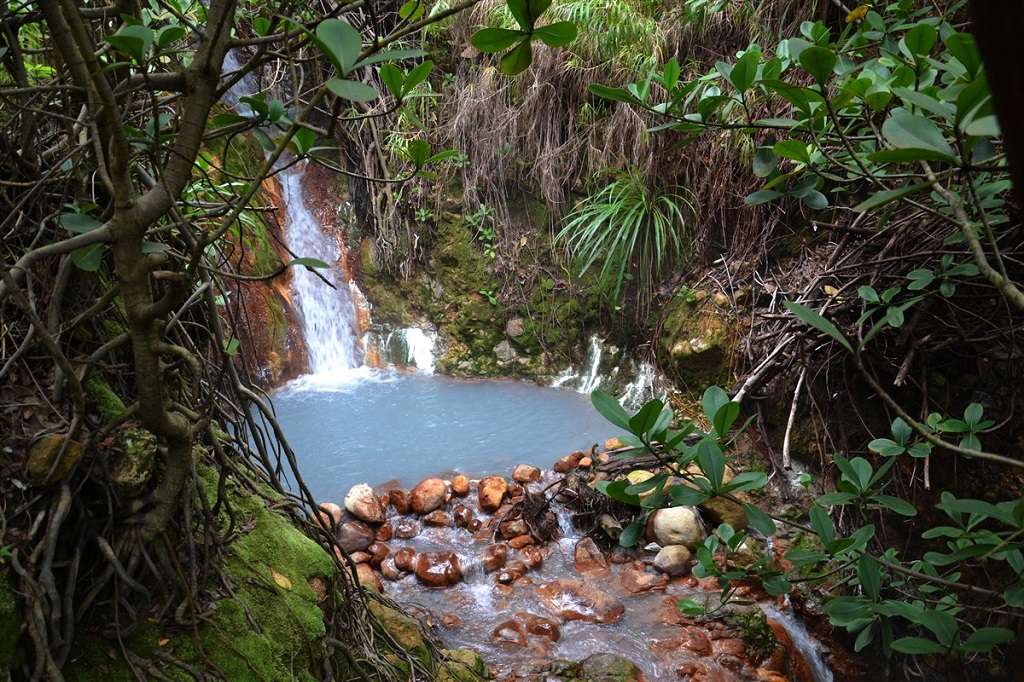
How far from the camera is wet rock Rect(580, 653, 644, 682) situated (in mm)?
2086

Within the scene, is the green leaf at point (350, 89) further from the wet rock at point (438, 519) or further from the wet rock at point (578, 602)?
the wet rock at point (438, 519)

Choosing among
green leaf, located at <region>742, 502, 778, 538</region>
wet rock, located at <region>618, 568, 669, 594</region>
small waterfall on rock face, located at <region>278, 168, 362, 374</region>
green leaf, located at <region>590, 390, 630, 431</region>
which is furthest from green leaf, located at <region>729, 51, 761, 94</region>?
small waterfall on rock face, located at <region>278, 168, 362, 374</region>

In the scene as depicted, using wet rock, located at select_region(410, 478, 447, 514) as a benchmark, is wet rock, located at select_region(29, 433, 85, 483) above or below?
above

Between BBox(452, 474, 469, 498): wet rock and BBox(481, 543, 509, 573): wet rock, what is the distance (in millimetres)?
479

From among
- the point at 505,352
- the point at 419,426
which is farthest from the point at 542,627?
the point at 505,352

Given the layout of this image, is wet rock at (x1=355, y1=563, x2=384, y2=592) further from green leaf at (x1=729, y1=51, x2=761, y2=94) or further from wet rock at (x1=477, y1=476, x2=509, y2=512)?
green leaf at (x1=729, y1=51, x2=761, y2=94)

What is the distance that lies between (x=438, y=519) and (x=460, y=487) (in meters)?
0.26

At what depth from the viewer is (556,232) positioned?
15.4 feet

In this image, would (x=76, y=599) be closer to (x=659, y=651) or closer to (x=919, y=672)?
(x=659, y=651)

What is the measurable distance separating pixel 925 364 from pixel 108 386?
2628 millimetres

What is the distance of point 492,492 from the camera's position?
10.8 ft

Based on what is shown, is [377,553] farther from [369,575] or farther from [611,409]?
[611,409]

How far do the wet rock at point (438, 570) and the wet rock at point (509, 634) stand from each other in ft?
1.26

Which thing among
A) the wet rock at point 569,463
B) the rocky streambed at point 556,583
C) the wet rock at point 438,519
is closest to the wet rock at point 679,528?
the rocky streambed at point 556,583
